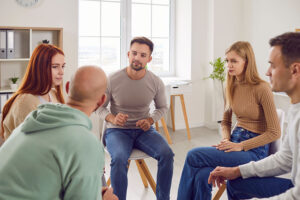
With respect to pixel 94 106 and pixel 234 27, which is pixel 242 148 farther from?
pixel 234 27

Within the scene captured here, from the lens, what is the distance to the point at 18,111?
208 centimetres

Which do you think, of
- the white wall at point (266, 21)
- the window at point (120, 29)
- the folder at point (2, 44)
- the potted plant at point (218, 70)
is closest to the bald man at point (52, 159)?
the folder at point (2, 44)

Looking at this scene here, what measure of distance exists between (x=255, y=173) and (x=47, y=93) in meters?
1.31

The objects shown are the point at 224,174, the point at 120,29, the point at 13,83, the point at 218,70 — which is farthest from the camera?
the point at 120,29

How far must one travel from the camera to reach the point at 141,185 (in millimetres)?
3268

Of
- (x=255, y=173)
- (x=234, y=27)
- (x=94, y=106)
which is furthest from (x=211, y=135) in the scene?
(x=94, y=106)

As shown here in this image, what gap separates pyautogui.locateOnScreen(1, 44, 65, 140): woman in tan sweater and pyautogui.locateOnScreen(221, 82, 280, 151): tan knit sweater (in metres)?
1.21

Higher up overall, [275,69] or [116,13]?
[116,13]

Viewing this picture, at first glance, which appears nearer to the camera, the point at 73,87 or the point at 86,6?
the point at 73,87

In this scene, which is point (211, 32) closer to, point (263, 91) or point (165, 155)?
point (263, 91)

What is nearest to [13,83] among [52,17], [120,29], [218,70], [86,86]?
[52,17]

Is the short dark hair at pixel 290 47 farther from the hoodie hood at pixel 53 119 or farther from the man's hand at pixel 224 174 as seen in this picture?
the hoodie hood at pixel 53 119

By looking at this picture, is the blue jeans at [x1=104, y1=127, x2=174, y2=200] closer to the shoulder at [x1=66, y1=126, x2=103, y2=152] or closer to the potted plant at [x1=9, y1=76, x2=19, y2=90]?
the shoulder at [x1=66, y1=126, x2=103, y2=152]

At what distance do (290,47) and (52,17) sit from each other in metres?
3.27
